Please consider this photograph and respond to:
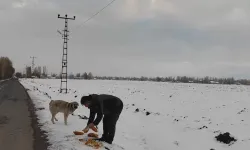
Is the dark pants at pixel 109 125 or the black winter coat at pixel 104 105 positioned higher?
the black winter coat at pixel 104 105

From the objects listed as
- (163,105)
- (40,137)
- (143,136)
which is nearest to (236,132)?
(143,136)

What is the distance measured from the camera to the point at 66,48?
124 feet

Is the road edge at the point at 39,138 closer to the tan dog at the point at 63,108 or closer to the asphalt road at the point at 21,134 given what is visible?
the asphalt road at the point at 21,134

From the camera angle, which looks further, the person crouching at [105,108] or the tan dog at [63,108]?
the tan dog at [63,108]

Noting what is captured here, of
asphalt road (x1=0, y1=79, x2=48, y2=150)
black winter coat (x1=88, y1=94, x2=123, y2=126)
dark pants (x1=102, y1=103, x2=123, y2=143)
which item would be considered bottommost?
asphalt road (x1=0, y1=79, x2=48, y2=150)

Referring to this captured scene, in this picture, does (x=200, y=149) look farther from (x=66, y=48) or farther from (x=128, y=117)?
(x=66, y=48)

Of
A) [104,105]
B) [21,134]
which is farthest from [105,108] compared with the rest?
[21,134]

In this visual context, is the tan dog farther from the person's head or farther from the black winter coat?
the person's head

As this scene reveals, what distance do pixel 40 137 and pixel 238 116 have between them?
35.4 feet

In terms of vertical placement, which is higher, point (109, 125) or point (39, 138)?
point (109, 125)

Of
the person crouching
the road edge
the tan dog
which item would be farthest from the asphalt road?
the person crouching

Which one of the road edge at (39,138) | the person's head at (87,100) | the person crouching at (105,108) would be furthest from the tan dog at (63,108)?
the person's head at (87,100)

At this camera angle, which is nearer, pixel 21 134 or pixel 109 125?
pixel 109 125

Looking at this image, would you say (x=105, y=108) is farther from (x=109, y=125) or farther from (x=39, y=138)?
(x=39, y=138)
